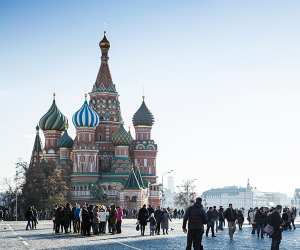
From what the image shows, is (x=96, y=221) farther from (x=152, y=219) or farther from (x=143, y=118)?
(x=143, y=118)

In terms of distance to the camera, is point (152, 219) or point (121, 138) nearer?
point (152, 219)

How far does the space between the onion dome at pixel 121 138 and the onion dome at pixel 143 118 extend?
4.28 meters

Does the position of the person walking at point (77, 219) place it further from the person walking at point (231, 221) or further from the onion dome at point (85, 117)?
the onion dome at point (85, 117)

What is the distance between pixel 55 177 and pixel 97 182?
18.5 meters

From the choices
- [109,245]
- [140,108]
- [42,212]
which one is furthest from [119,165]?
[109,245]

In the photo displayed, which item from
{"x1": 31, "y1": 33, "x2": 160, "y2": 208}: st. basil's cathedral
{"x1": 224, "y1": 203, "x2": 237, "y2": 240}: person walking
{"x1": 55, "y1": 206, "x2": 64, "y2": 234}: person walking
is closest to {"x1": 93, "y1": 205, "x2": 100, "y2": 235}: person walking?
{"x1": 55, "y1": 206, "x2": 64, "y2": 234}: person walking

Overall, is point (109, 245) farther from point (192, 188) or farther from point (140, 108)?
point (192, 188)

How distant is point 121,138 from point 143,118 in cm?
638

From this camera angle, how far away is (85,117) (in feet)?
322

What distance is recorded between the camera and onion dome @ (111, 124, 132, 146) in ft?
323

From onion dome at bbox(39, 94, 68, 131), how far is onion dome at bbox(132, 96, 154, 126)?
10687 millimetres

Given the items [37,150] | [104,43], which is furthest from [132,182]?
[104,43]

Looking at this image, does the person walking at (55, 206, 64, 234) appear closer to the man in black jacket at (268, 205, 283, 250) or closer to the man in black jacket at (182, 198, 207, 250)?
the man in black jacket at (268, 205, 283, 250)

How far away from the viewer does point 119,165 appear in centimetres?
9800
